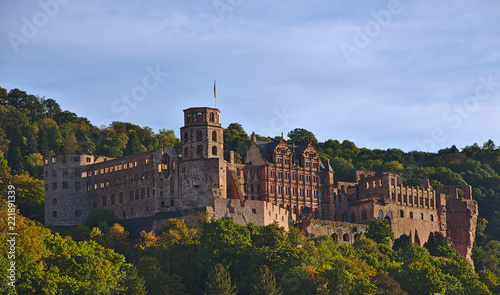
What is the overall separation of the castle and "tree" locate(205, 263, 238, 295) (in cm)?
1758

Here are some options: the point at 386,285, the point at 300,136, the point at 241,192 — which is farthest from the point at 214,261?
the point at 300,136

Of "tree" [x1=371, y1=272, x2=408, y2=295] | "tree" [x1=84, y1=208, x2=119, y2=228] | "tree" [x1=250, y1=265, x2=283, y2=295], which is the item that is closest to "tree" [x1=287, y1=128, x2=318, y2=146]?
"tree" [x1=84, y1=208, x2=119, y2=228]

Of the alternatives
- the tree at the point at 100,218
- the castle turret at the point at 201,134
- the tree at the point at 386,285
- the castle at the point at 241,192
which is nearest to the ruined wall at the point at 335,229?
the castle at the point at 241,192

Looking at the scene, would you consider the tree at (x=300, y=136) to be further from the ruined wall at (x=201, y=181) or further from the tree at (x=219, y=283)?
the tree at (x=219, y=283)

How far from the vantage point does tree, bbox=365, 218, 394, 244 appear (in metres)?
144

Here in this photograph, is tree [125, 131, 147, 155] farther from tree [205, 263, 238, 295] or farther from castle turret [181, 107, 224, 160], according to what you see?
tree [205, 263, 238, 295]

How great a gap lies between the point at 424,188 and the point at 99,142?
6346cm

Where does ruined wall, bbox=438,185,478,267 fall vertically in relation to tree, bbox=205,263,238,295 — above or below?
above

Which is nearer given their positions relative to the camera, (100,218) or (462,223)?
(100,218)

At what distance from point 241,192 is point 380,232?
21.1 metres

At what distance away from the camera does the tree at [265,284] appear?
111 meters

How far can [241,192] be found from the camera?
139m

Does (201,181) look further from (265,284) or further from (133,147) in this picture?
(133,147)

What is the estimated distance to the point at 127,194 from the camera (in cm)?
14350
